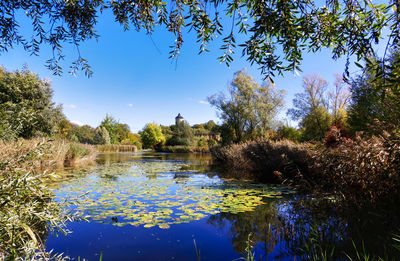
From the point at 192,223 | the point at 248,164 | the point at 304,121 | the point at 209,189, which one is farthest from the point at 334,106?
the point at 192,223

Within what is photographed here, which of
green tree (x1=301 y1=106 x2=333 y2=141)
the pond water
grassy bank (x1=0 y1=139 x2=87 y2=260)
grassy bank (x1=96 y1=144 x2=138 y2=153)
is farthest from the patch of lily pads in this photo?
grassy bank (x1=96 y1=144 x2=138 y2=153)

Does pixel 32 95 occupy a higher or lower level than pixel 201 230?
higher

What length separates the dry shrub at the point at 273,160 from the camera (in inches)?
328

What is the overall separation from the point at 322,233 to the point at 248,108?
1944 centimetres

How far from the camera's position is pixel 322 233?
3.15 meters

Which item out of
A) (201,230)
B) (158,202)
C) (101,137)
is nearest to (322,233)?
(201,230)

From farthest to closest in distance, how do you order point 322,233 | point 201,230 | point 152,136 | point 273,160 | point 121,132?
point 121,132
point 152,136
point 273,160
point 201,230
point 322,233

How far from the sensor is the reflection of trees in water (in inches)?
114

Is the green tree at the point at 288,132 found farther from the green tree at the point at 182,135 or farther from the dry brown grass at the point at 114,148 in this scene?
the dry brown grass at the point at 114,148

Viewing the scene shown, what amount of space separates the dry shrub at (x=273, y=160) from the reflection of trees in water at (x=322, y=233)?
11.3 ft

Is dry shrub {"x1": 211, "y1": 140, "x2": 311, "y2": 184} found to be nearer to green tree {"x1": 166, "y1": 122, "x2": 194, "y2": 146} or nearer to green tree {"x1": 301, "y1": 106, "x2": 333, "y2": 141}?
green tree {"x1": 301, "y1": 106, "x2": 333, "y2": 141}

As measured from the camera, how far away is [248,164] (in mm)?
11586

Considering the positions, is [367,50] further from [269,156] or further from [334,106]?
[334,106]

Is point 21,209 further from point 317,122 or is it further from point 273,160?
point 317,122
